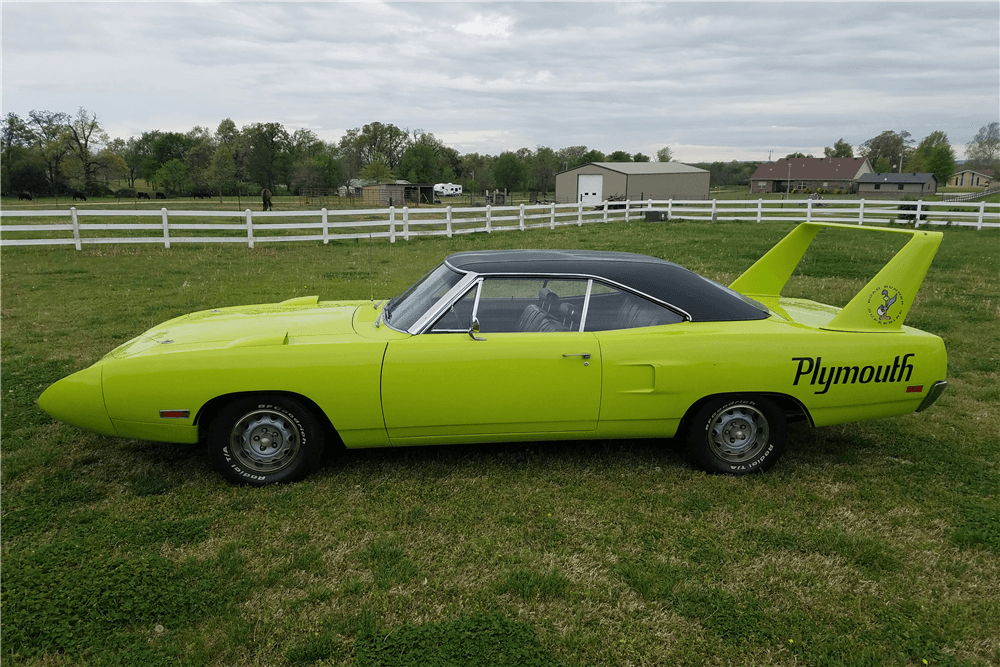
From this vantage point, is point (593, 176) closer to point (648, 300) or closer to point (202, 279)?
point (202, 279)

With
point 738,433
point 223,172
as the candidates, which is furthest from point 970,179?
point 738,433

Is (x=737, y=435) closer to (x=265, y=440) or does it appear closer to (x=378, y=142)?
(x=265, y=440)

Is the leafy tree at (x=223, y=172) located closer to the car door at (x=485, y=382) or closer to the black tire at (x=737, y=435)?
the car door at (x=485, y=382)

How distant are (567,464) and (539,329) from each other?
99cm

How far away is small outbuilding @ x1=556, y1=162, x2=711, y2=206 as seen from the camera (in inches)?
2448

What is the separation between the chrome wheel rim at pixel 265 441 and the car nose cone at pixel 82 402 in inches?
30.4

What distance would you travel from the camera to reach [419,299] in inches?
182

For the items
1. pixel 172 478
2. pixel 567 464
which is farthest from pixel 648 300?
pixel 172 478

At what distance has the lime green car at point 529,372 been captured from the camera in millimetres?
4020

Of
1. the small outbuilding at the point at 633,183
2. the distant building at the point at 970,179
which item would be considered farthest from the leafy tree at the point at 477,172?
the distant building at the point at 970,179

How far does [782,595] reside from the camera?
318cm

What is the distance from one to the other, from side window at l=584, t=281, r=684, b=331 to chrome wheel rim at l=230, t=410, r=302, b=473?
2008 mm

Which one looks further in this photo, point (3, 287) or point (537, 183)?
point (537, 183)

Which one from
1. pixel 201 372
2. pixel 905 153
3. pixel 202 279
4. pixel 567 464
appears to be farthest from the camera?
pixel 905 153
